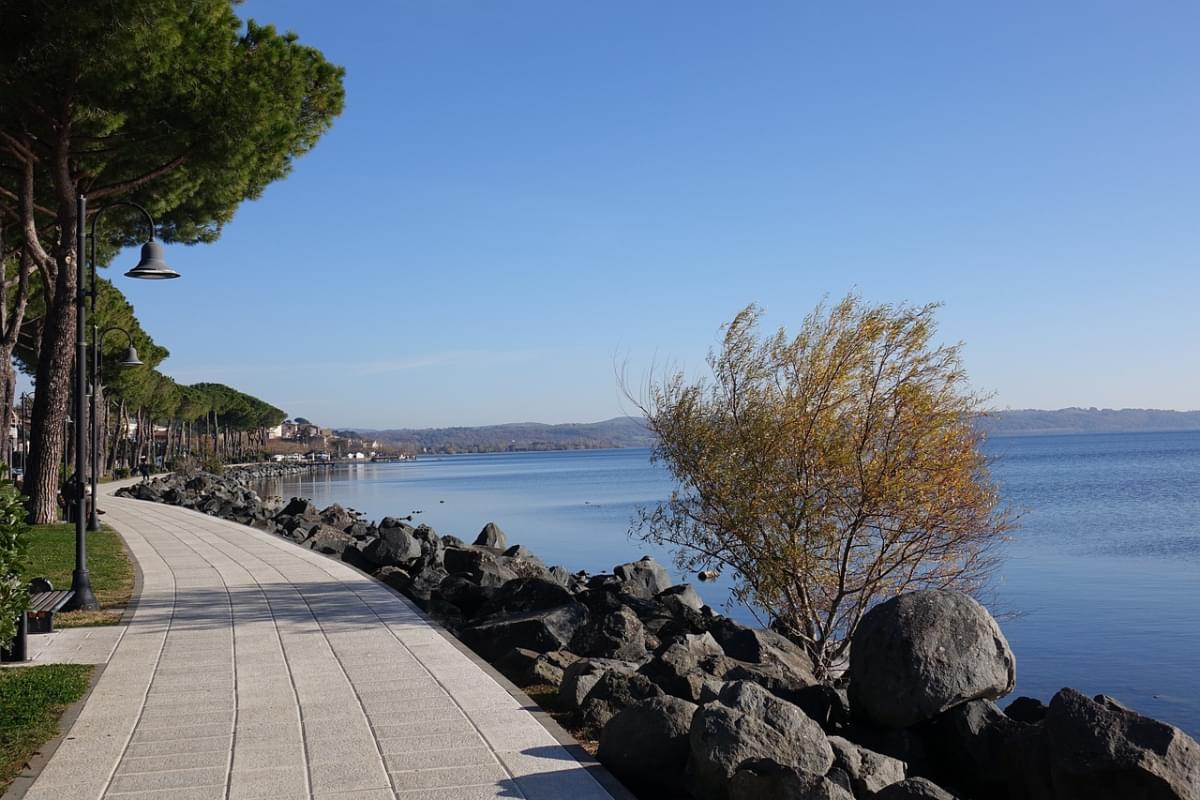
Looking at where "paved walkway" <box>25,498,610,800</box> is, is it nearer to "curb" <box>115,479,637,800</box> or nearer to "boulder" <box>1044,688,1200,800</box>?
"curb" <box>115,479,637,800</box>

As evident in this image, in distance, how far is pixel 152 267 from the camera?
11.8m

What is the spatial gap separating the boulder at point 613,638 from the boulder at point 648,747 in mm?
3502

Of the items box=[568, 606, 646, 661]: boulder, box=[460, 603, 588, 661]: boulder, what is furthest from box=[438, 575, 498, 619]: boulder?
box=[568, 606, 646, 661]: boulder

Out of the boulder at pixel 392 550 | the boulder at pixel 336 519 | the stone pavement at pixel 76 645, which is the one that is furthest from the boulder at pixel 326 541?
the stone pavement at pixel 76 645

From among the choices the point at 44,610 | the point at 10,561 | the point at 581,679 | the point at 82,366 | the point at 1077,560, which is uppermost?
the point at 82,366

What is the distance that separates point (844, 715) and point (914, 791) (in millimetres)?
2848

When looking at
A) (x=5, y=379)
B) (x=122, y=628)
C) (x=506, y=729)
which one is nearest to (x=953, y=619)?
(x=506, y=729)

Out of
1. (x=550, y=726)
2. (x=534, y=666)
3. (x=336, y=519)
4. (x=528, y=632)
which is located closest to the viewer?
(x=550, y=726)

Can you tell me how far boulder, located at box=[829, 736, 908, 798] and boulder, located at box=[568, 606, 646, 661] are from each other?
12.7ft

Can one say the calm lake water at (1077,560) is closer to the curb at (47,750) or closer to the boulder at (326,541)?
the boulder at (326,541)

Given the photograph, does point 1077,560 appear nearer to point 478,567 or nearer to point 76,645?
point 478,567

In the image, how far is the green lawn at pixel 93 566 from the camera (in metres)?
11.6

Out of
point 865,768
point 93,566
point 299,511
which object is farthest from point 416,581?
point 299,511

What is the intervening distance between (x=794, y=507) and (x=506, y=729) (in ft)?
19.6
